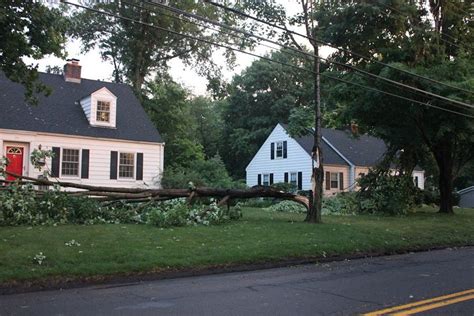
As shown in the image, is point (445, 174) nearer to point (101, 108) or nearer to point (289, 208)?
point (289, 208)

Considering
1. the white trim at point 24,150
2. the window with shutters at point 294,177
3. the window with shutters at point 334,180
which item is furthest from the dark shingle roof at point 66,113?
the window with shutters at point 334,180

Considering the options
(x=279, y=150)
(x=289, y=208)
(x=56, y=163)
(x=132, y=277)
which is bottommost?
(x=132, y=277)

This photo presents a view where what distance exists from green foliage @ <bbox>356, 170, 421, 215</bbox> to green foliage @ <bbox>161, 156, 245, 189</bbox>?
8.21 metres

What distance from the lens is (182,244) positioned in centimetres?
1111

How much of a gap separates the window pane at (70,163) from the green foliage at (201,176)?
4.44 metres

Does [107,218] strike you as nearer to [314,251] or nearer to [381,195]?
[314,251]

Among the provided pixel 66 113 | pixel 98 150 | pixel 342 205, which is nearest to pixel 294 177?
pixel 342 205

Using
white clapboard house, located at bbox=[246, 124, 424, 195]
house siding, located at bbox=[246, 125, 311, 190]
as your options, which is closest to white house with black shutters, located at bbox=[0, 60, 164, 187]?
house siding, located at bbox=[246, 125, 311, 190]

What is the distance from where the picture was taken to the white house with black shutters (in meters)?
23.5

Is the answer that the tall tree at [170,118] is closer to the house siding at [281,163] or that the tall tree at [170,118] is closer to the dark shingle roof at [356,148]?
the house siding at [281,163]

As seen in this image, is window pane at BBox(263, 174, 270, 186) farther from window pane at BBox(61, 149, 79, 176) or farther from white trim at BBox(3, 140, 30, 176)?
white trim at BBox(3, 140, 30, 176)

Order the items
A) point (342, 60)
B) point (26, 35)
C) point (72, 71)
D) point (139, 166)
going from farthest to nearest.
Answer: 1. point (72, 71)
2. point (139, 166)
3. point (342, 60)
4. point (26, 35)

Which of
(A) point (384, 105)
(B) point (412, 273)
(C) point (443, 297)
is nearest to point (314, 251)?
(B) point (412, 273)

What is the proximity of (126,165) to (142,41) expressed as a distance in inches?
546
